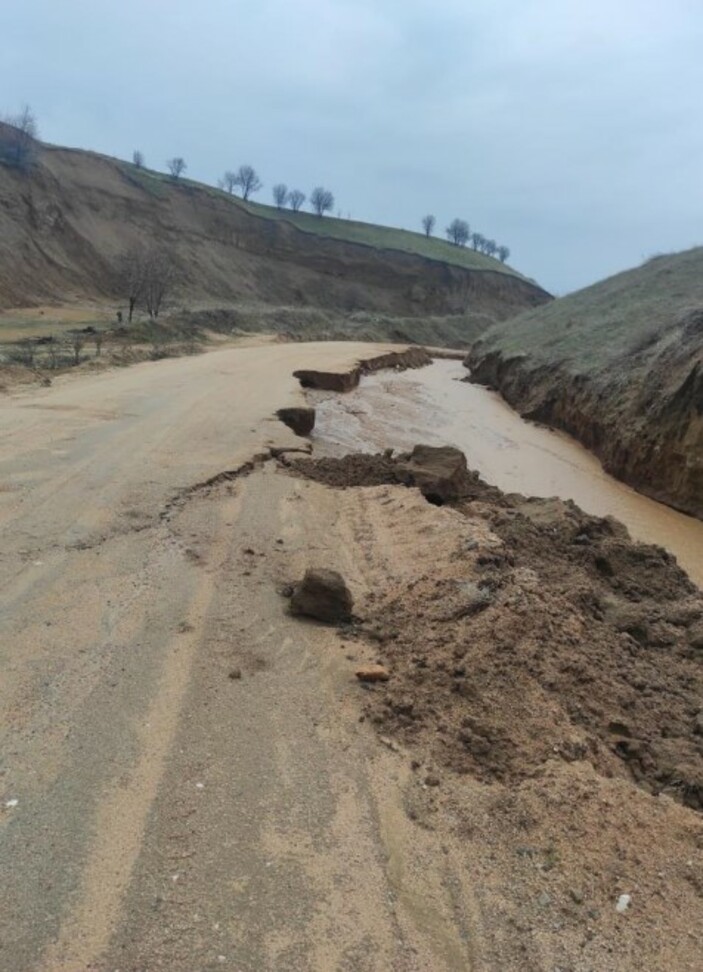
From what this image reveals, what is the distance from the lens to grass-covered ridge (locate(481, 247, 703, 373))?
16484mm

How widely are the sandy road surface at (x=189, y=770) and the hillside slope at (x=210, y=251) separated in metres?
33.6

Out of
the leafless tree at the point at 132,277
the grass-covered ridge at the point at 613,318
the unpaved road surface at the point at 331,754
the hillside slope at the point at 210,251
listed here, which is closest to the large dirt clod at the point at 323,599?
the unpaved road surface at the point at 331,754

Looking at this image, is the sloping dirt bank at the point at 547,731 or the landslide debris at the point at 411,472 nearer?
the sloping dirt bank at the point at 547,731

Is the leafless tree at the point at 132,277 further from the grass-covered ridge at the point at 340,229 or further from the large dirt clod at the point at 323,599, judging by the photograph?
the large dirt clod at the point at 323,599

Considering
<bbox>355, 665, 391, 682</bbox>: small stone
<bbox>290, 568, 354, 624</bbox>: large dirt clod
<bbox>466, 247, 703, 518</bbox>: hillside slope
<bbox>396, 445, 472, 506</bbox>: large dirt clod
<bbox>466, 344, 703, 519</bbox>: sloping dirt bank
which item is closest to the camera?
<bbox>355, 665, 391, 682</bbox>: small stone

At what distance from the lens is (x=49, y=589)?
14.0ft

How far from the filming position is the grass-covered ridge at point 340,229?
2299 inches

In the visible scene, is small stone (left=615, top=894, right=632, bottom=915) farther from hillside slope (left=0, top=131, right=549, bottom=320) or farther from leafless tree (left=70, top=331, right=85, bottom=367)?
hillside slope (left=0, top=131, right=549, bottom=320)

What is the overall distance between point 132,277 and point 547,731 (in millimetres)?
35890

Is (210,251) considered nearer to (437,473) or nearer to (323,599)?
(437,473)

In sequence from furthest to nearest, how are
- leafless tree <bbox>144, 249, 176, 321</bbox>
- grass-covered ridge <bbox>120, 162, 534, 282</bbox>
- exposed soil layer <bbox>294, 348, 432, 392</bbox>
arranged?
grass-covered ridge <bbox>120, 162, 534, 282</bbox> → leafless tree <bbox>144, 249, 176, 321</bbox> → exposed soil layer <bbox>294, 348, 432, 392</bbox>

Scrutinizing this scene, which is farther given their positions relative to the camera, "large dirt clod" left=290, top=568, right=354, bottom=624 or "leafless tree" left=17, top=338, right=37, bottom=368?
"leafless tree" left=17, top=338, right=37, bottom=368

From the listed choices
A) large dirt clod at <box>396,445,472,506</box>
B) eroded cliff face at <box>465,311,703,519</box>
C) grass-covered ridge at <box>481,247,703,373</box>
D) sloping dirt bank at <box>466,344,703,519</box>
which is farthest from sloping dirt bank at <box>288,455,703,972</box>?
grass-covered ridge at <box>481,247,703,373</box>

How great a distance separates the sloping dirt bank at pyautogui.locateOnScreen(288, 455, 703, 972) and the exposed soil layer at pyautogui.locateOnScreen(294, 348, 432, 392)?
42.8 feet
